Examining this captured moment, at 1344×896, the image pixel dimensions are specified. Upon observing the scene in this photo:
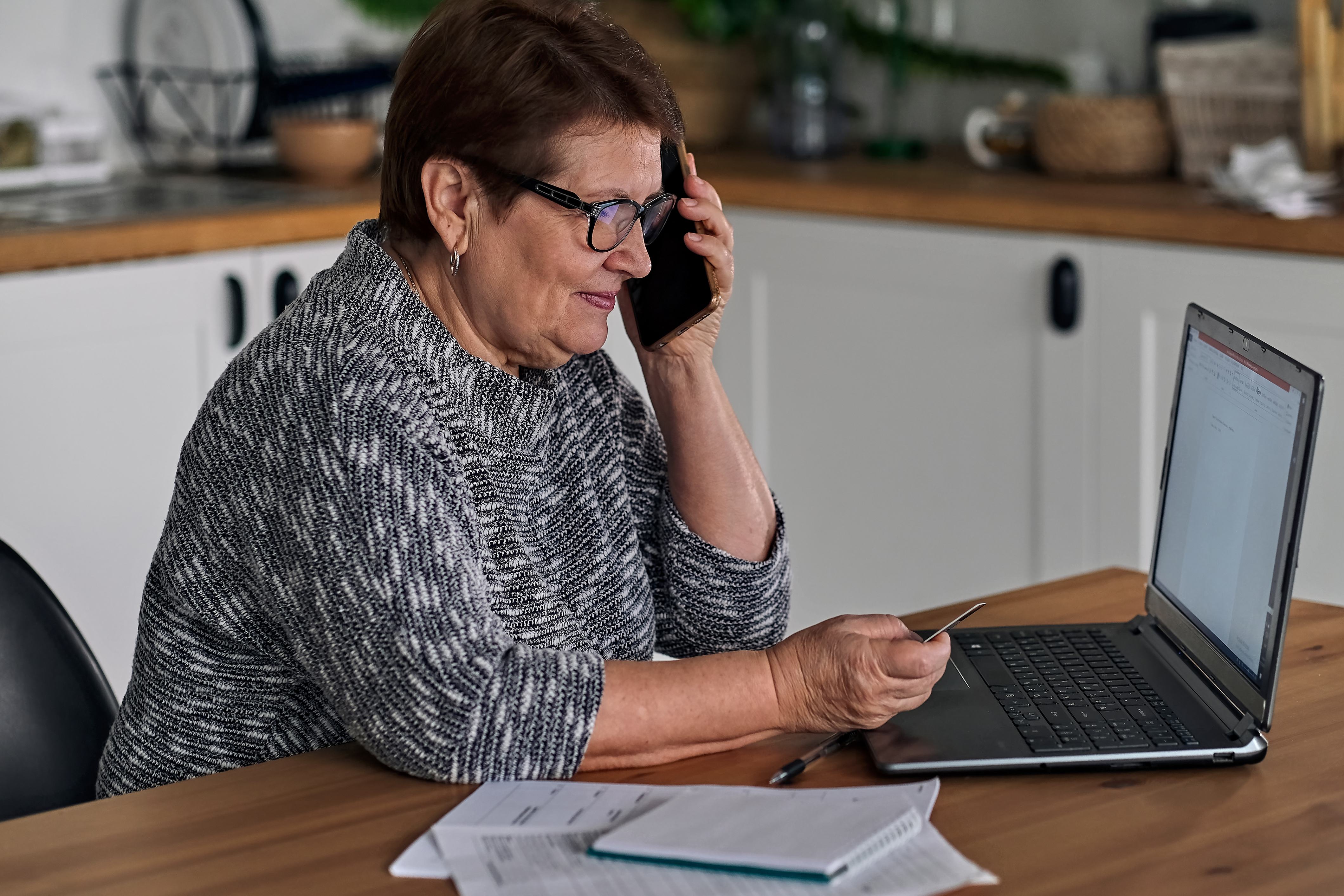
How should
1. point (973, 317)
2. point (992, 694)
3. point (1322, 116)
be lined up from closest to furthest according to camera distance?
point (992, 694), point (1322, 116), point (973, 317)

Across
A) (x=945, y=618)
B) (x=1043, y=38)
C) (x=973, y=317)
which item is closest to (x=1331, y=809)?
(x=945, y=618)

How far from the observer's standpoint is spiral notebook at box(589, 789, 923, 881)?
93cm

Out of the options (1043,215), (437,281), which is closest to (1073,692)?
(437,281)

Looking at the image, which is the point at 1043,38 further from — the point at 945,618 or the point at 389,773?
the point at 389,773

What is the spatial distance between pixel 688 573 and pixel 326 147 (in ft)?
5.64

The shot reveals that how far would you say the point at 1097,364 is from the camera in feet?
8.13

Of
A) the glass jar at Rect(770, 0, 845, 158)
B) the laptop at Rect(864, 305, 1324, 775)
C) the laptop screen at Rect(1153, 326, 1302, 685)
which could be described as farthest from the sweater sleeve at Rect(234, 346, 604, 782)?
the glass jar at Rect(770, 0, 845, 158)

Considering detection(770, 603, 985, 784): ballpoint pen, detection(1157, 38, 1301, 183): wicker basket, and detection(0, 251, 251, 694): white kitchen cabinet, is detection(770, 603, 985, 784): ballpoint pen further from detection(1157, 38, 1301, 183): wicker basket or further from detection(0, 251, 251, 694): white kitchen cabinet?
detection(1157, 38, 1301, 183): wicker basket

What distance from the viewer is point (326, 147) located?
116 inches

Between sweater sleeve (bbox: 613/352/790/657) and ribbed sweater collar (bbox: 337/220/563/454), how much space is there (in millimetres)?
183

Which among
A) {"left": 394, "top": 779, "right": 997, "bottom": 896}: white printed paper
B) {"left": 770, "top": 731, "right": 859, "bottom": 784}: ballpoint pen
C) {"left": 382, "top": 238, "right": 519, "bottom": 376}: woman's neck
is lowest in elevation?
{"left": 770, "top": 731, "right": 859, "bottom": 784}: ballpoint pen

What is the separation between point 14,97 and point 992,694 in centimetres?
246

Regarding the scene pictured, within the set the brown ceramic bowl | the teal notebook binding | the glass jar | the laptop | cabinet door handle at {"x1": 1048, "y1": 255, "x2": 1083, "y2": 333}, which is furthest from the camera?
the glass jar

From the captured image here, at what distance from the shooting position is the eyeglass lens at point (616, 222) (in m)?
1.28
